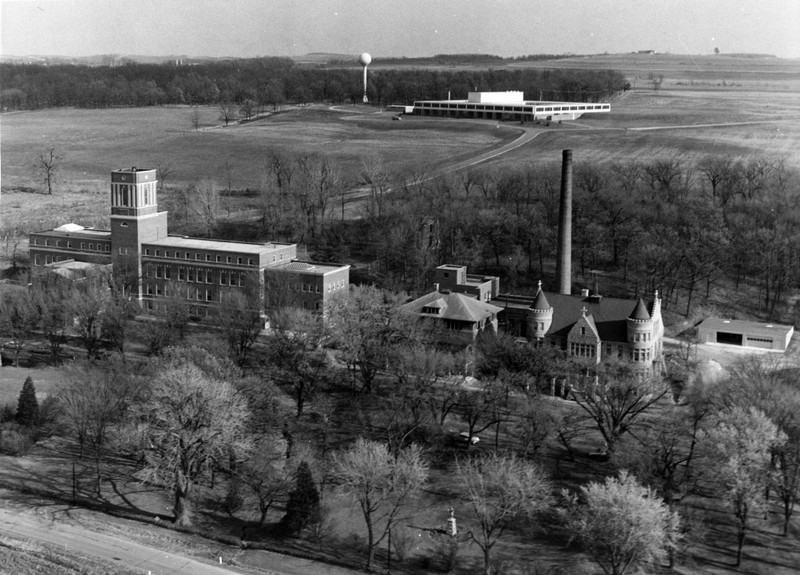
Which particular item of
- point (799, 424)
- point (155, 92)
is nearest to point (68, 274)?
point (799, 424)

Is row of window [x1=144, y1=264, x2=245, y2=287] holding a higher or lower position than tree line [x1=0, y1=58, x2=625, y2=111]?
lower

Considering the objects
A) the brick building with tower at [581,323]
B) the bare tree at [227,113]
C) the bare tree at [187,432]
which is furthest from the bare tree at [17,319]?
the bare tree at [227,113]

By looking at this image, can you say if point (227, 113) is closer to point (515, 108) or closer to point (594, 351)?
point (515, 108)

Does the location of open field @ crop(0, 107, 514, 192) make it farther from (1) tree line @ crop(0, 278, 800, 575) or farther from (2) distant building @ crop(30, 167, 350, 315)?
(1) tree line @ crop(0, 278, 800, 575)

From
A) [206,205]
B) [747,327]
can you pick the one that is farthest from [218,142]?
[747,327]

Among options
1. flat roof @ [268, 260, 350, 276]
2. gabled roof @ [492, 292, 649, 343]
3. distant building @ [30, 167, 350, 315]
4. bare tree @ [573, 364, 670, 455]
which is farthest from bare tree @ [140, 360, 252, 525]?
flat roof @ [268, 260, 350, 276]

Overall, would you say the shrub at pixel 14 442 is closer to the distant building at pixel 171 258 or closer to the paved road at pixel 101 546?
the paved road at pixel 101 546

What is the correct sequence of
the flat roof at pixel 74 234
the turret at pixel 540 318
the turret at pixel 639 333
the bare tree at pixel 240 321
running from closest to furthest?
the turret at pixel 639 333, the turret at pixel 540 318, the bare tree at pixel 240 321, the flat roof at pixel 74 234
